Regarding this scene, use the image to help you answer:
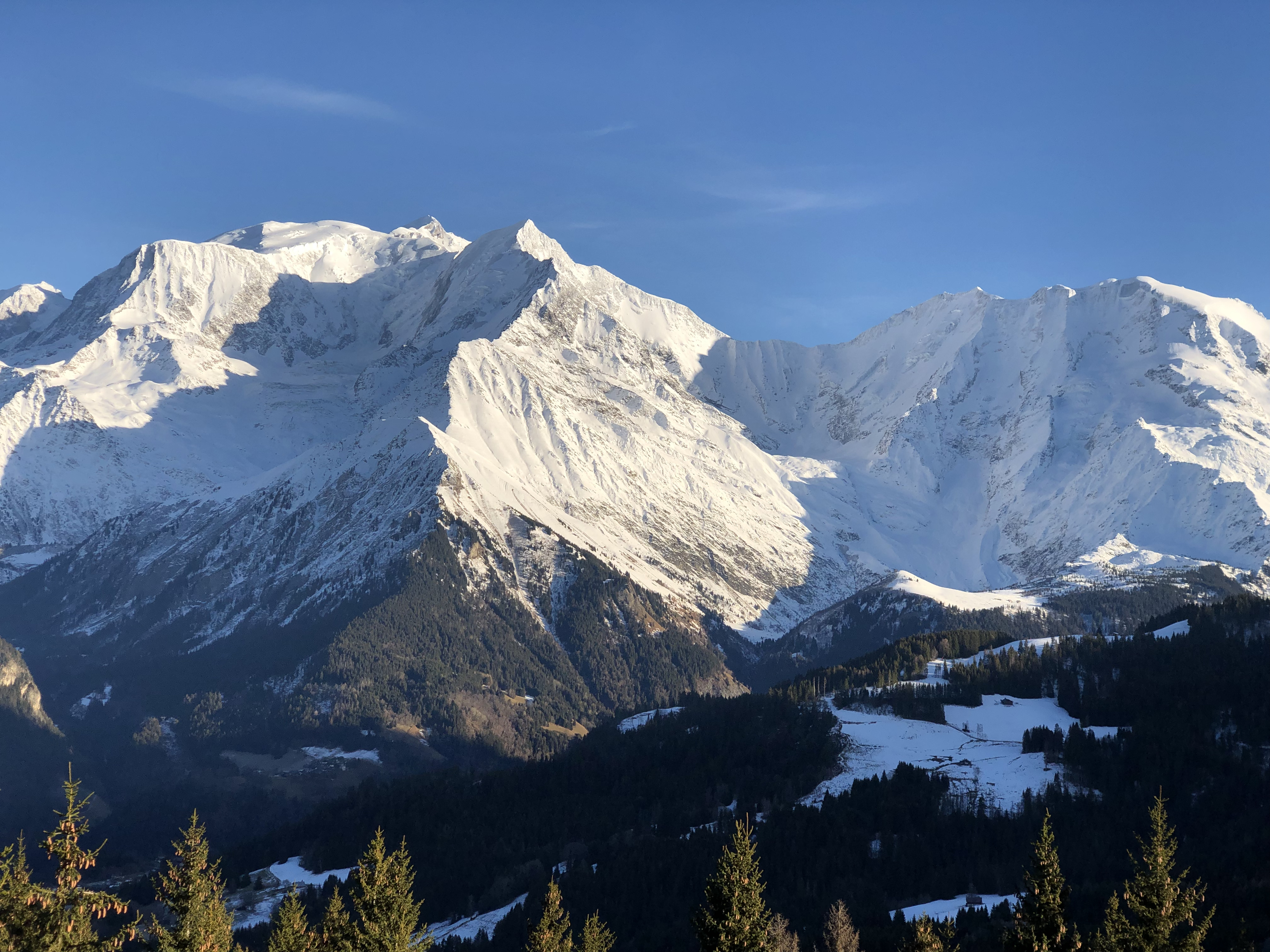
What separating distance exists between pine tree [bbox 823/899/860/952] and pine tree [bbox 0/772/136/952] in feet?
193

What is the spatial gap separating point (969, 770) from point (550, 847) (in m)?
63.3

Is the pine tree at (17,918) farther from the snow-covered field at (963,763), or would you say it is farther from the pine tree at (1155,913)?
the snow-covered field at (963,763)

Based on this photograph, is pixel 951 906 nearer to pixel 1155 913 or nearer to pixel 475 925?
pixel 475 925

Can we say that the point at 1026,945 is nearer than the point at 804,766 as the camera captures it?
Yes

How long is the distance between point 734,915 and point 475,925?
113769 millimetres

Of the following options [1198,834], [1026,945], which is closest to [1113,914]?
[1026,945]

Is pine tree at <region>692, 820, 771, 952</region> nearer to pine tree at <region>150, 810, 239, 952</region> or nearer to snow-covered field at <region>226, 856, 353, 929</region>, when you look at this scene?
pine tree at <region>150, 810, 239, 952</region>

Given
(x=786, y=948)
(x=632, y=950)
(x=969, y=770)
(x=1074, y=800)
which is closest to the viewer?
(x=786, y=948)

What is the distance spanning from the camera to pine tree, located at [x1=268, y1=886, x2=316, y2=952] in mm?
82188

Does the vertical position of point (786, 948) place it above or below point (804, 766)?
below

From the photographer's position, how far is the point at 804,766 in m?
195

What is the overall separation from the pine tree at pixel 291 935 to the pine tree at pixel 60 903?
15776 millimetres

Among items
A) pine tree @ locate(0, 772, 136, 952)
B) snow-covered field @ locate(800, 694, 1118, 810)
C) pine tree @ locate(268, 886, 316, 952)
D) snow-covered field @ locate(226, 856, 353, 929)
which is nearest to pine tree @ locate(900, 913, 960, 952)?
pine tree @ locate(268, 886, 316, 952)

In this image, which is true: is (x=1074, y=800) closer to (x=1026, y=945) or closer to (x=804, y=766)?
(x=804, y=766)
